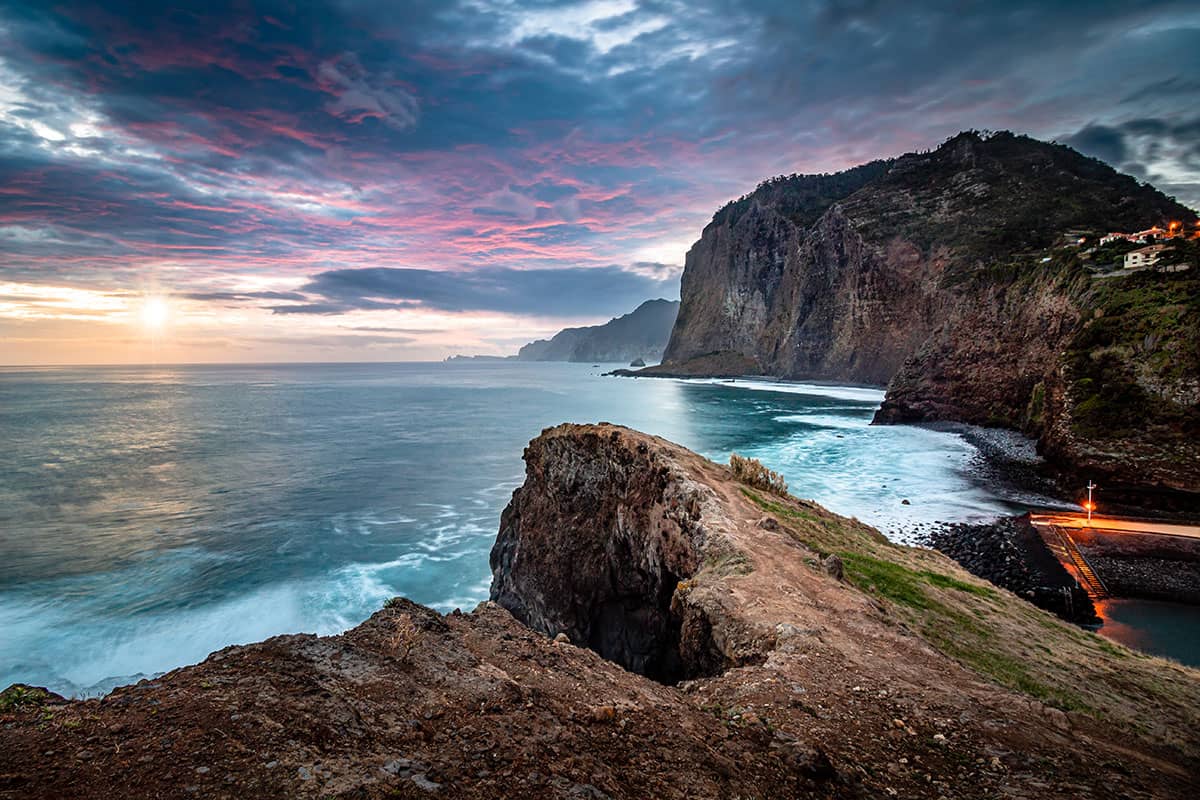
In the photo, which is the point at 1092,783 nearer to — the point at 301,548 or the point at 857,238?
the point at 301,548

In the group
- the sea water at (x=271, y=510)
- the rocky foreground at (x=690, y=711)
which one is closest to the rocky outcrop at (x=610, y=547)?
the rocky foreground at (x=690, y=711)

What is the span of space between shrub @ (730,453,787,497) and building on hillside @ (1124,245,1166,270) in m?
42.5

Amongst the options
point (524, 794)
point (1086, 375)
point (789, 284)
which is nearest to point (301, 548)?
point (524, 794)

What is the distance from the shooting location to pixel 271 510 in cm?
3128

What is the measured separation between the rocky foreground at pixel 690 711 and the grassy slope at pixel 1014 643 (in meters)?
0.08

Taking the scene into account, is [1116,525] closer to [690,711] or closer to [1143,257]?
[690,711]

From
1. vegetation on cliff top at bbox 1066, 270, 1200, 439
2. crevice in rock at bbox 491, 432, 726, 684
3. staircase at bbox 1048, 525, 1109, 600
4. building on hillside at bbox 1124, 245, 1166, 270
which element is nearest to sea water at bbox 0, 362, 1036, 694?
staircase at bbox 1048, 525, 1109, 600

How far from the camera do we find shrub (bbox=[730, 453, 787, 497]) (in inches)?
729

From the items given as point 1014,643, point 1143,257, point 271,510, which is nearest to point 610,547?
point 1014,643

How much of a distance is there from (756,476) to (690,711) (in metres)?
13.6

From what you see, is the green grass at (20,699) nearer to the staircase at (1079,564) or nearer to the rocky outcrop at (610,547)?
the rocky outcrop at (610,547)

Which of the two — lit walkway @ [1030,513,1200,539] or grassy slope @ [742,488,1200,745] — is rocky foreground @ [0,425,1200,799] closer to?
grassy slope @ [742,488,1200,745]

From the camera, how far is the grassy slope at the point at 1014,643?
8.79m

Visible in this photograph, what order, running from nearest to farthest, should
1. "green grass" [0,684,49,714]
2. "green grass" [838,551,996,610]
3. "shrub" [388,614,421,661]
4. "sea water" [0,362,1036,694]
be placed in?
"green grass" [0,684,49,714] < "shrub" [388,614,421,661] < "green grass" [838,551,996,610] < "sea water" [0,362,1036,694]
